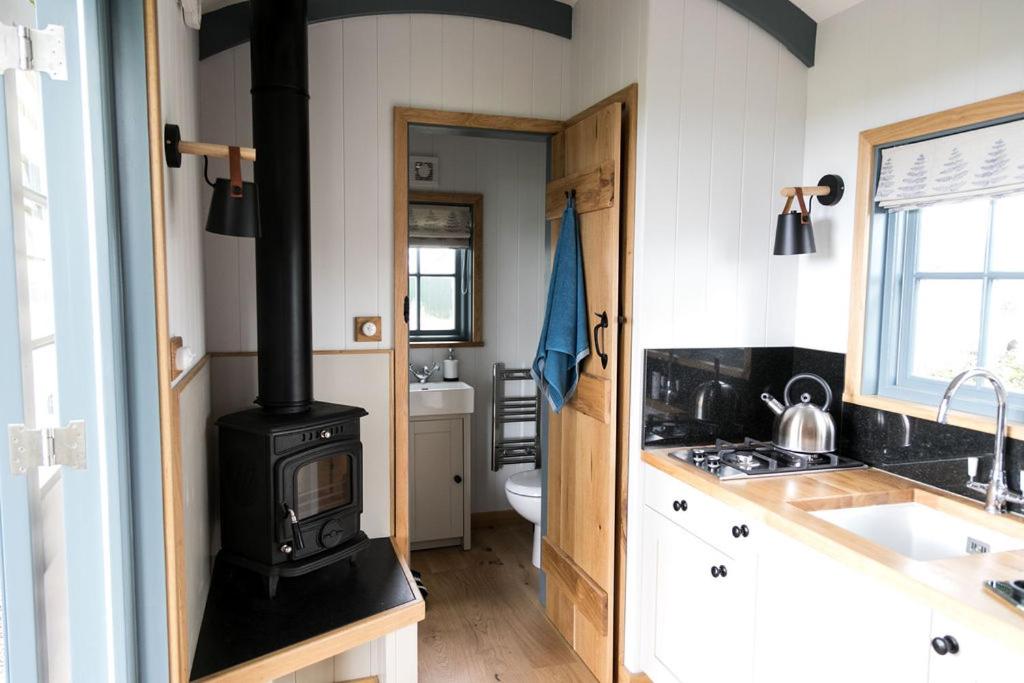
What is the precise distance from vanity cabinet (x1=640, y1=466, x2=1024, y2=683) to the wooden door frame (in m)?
0.11

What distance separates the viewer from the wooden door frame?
2.47m

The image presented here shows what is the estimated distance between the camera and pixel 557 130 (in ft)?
9.65

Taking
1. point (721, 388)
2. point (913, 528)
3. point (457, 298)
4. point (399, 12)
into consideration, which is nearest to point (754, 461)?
point (721, 388)

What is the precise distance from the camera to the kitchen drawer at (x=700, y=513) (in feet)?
6.54

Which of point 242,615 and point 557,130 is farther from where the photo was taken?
point 557,130

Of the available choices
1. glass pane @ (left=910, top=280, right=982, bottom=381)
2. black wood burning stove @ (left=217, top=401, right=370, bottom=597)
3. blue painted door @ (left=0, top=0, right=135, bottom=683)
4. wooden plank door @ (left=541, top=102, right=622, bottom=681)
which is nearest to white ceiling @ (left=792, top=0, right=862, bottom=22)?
wooden plank door @ (left=541, top=102, right=622, bottom=681)

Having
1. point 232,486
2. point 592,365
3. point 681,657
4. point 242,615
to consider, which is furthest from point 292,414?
point 681,657

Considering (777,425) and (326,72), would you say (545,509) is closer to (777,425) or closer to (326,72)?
(777,425)

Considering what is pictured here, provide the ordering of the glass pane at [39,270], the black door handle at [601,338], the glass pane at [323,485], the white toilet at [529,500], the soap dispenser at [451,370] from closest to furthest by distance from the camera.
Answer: the glass pane at [39,270] < the glass pane at [323,485] < the black door handle at [601,338] < the white toilet at [529,500] < the soap dispenser at [451,370]

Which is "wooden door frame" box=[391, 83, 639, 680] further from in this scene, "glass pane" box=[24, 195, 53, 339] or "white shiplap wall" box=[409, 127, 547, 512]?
"glass pane" box=[24, 195, 53, 339]

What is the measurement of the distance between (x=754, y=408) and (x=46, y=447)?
2285 millimetres

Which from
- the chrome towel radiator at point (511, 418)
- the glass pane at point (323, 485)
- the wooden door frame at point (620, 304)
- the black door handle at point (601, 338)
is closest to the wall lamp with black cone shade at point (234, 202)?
the glass pane at point (323, 485)

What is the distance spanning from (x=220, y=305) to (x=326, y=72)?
99 centimetres

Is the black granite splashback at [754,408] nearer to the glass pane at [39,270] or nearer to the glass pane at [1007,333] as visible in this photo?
the glass pane at [1007,333]
